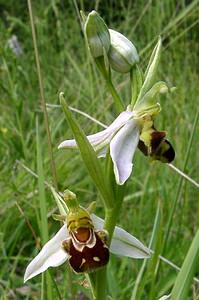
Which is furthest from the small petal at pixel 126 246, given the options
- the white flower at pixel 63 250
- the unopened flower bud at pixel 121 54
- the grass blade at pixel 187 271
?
the unopened flower bud at pixel 121 54

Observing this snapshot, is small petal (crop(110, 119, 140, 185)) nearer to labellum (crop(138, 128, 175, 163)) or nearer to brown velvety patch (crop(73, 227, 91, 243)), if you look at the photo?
labellum (crop(138, 128, 175, 163))

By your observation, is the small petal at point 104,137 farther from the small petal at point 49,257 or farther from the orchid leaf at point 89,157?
the small petal at point 49,257

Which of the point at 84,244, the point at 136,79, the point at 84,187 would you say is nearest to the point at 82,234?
the point at 84,244

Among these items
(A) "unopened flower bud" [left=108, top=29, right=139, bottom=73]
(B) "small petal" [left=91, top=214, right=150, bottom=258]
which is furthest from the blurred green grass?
(A) "unopened flower bud" [left=108, top=29, right=139, bottom=73]

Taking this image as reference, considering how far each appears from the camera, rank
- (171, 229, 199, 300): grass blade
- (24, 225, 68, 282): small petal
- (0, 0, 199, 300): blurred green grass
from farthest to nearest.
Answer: (0, 0, 199, 300): blurred green grass < (24, 225, 68, 282): small petal < (171, 229, 199, 300): grass blade

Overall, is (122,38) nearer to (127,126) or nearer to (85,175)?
(127,126)

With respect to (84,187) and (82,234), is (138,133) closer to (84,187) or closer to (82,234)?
(82,234)

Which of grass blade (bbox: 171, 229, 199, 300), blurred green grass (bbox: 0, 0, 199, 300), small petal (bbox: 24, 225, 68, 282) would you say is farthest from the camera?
blurred green grass (bbox: 0, 0, 199, 300)
